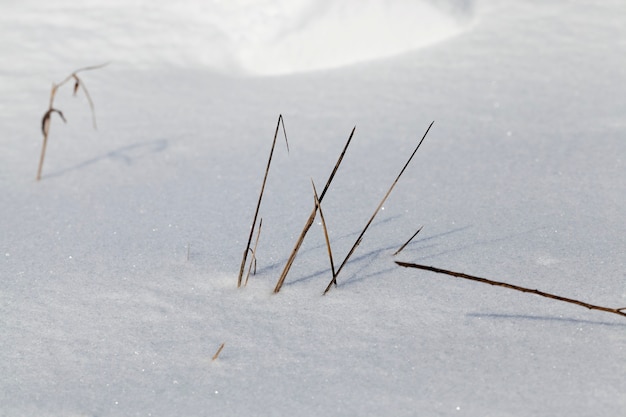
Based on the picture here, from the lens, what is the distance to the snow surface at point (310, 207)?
1.05m

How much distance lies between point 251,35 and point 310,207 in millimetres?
1137

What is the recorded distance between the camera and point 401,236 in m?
1.46

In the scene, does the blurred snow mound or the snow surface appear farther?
the blurred snow mound

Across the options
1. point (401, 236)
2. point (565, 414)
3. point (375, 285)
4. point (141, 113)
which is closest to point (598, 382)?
point (565, 414)

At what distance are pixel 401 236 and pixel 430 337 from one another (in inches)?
14.1

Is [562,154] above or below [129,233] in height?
above

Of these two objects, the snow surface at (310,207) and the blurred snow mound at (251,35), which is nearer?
the snow surface at (310,207)

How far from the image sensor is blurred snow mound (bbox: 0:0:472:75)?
2480 millimetres

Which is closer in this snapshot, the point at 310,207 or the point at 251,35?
the point at 310,207

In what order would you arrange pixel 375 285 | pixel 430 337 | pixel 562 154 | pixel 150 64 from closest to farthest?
pixel 430 337
pixel 375 285
pixel 562 154
pixel 150 64

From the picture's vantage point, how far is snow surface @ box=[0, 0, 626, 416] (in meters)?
1.05

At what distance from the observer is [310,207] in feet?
5.29

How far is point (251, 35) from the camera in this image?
2580 mm

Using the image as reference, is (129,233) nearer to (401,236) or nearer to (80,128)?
(401,236)
